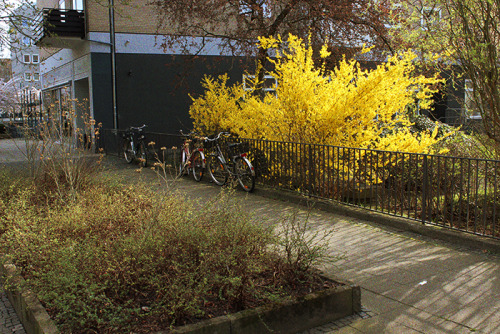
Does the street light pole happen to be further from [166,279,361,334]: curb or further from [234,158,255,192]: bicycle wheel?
[166,279,361,334]: curb

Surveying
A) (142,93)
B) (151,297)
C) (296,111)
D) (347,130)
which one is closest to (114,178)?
(296,111)

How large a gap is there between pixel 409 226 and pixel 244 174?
3828 mm

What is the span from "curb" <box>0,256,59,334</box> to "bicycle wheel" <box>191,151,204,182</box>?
21.6ft

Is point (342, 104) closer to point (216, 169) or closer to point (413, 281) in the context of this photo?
point (216, 169)

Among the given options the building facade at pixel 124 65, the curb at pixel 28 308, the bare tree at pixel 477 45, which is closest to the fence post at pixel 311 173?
the bare tree at pixel 477 45

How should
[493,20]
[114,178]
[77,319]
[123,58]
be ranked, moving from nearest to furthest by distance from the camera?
[77,319], [493,20], [114,178], [123,58]

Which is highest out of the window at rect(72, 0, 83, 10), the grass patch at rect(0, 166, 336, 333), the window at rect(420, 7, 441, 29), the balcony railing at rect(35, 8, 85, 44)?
the window at rect(72, 0, 83, 10)

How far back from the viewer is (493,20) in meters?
5.86

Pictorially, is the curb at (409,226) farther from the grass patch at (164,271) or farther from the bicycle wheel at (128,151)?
the bicycle wheel at (128,151)

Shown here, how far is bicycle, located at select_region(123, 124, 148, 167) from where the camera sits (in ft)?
45.0

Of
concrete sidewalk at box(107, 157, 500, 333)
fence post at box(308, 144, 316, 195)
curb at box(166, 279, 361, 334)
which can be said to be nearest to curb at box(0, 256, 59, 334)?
curb at box(166, 279, 361, 334)

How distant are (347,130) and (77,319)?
5942mm

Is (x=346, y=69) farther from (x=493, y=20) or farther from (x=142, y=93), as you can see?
(x=142, y=93)

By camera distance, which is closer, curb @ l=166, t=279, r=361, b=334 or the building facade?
curb @ l=166, t=279, r=361, b=334
